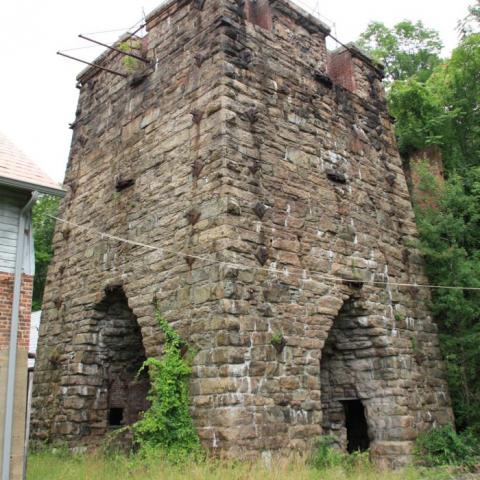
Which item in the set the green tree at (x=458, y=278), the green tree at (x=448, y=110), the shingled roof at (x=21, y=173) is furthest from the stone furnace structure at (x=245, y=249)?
the shingled roof at (x=21, y=173)

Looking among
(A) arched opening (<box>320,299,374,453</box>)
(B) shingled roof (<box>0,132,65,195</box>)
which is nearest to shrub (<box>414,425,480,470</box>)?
(A) arched opening (<box>320,299,374,453</box>)

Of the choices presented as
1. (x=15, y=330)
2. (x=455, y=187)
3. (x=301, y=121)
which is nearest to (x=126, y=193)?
(x=301, y=121)

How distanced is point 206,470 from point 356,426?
16.3 ft

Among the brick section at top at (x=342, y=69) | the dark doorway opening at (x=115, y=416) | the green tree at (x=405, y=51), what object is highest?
the green tree at (x=405, y=51)

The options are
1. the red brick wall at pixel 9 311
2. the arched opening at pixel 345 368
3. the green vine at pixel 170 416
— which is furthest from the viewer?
the arched opening at pixel 345 368

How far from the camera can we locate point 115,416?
434 inches

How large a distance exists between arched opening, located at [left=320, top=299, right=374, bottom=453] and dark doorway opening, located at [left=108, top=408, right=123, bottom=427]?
12.7ft

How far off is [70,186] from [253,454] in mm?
7666

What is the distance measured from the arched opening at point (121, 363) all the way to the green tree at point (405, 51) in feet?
49.2

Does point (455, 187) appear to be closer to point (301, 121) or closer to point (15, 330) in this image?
point (301, 121)

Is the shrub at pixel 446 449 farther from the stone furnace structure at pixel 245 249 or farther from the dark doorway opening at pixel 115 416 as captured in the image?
the dark doorway opening at pixel 115 416

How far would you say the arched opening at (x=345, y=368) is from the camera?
1023cm

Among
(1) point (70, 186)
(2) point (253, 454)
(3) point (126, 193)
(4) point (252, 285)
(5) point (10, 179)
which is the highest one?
(1) point (70, 186)

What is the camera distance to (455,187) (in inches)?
474
